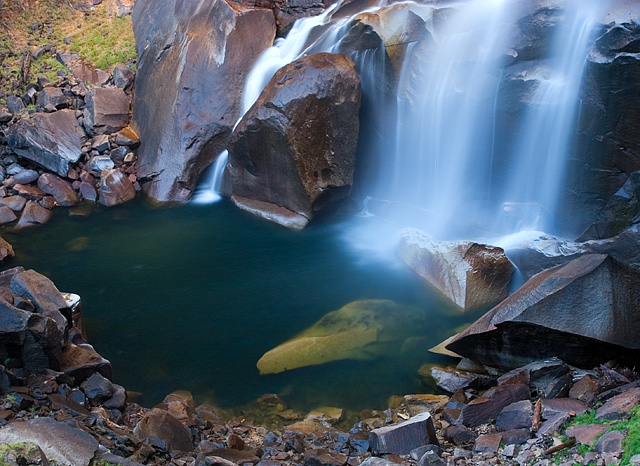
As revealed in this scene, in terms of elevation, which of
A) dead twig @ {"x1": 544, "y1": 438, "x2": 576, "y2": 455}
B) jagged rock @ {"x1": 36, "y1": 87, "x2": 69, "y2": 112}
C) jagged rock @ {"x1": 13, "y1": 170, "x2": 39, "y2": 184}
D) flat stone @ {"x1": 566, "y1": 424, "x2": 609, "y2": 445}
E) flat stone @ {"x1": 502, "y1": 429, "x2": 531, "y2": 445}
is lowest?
jagged rock @ {"x1": 13, "y1": 170, "x2": 39, "y2": 184}

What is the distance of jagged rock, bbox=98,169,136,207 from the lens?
49.0 ft

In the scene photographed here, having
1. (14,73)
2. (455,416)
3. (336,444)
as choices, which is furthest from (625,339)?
(14,73)

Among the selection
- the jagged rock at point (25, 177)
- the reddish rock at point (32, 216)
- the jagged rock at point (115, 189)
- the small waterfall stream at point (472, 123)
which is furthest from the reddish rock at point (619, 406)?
the jagged rock at point (25, 177)

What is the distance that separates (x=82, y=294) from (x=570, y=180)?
29.2 feet

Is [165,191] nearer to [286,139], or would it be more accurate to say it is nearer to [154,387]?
[286,139]

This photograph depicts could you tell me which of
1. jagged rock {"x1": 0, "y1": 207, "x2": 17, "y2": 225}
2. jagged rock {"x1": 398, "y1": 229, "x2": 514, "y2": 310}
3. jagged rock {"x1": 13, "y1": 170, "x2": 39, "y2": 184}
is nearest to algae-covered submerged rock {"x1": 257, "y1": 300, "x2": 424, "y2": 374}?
jagged rock {"x1": 398, "y1": 229, "x2": 514, "y2": 310}

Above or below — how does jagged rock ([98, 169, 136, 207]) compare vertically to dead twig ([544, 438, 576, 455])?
below

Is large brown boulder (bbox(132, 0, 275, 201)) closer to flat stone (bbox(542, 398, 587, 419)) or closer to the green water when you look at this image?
the green water

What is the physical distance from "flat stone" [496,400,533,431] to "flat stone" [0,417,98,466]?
3788 mm

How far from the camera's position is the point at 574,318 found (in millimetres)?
6531

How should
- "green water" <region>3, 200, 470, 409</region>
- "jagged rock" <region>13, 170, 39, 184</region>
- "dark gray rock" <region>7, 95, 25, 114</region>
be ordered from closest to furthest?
"green water" <region>3, 200, 470, 409</region> → "jagged rock" <region>13, 170, 39, 184</region> → "dark gray rock" <region>7, 95, 25, 114</region>

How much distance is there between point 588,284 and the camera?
659cm

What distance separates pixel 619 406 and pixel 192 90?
1331cm

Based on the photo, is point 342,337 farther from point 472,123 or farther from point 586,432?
point 472,123
